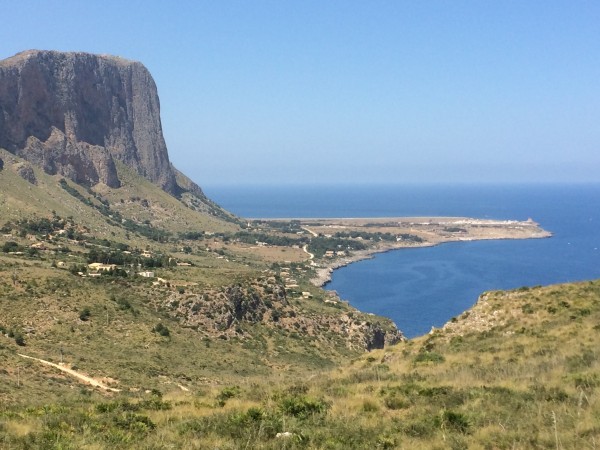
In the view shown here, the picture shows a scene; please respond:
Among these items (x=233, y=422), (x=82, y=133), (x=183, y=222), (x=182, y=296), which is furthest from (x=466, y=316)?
(x=82, y=133)

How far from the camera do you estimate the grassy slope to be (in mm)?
9438

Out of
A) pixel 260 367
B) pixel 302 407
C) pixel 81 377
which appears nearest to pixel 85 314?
pixel 260 367

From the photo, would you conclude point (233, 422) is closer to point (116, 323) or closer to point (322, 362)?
point (116, 323)

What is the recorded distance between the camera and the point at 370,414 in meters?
11.4

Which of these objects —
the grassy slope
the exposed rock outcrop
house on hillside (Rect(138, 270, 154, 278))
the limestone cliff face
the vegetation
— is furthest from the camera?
the limestone cliff face

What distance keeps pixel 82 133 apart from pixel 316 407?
207 meters

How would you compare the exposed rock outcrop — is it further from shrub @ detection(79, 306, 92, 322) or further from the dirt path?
the dirt path

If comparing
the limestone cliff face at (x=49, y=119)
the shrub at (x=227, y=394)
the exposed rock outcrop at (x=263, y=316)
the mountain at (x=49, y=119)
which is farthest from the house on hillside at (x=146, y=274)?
the mountain at (x=49, y=119)

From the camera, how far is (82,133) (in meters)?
198

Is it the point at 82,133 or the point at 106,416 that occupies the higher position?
the point at 82,133

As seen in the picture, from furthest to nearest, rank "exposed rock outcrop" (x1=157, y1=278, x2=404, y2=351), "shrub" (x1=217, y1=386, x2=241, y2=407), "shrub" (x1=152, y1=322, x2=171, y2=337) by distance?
"exposed rock outcrop" (x1=157, y1=278, x2=404, y2=351) → "shrub" (x1=152, y1=322, x2=171, y2=337) → "shrub" (x1=217, y1=386, x2=241, y2=407)

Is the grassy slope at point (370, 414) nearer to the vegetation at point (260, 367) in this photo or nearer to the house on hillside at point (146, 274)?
the vegetation at point (260, 367)

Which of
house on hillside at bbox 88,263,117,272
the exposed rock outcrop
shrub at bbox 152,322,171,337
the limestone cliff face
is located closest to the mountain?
the limestone cliff face

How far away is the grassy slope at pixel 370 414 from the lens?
9.44 metres
